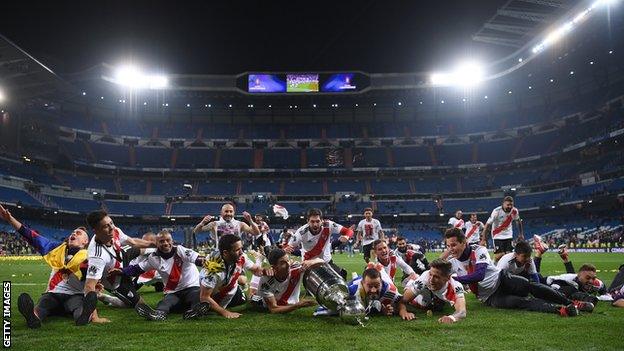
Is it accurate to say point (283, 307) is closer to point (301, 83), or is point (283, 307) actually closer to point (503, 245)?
point (503, 245)

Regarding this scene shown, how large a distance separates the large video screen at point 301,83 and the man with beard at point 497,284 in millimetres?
Answer: 53032

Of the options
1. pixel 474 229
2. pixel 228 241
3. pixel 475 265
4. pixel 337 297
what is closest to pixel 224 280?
pixel 228 241

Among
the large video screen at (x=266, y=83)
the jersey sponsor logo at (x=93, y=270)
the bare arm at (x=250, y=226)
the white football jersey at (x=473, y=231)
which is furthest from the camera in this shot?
the large video screen at (x=266, y=83)

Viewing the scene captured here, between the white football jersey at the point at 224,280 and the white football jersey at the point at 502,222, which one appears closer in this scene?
the white football jersey at the point at 224,280

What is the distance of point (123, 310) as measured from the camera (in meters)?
7.93

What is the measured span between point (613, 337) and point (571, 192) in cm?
5179

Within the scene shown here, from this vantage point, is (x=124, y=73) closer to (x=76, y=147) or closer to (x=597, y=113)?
(x=76, y=147)

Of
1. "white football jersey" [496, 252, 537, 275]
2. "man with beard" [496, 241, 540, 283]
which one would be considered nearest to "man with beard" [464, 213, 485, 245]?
"man with beard" [496, 241, 540, 283]

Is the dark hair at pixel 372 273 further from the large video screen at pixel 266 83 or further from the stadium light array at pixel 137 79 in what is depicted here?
the stadium light array at pixel 137 79

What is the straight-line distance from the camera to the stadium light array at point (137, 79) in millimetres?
60125

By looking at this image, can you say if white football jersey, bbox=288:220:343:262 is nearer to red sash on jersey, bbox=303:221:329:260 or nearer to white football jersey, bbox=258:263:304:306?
red sash on jersey, bbox=303:221:329:260

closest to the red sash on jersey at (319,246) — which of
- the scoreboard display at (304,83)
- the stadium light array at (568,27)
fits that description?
the stadium light array at (568,27)

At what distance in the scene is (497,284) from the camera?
7723 millimetres

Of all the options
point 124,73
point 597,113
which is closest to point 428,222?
point 597,113
